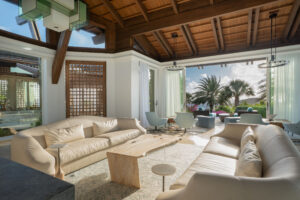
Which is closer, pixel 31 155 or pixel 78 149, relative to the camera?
pixel 31 155

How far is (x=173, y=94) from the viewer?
7957 mm

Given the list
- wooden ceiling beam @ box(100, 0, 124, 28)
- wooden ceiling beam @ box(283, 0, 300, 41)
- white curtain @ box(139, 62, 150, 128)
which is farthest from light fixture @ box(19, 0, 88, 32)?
wooden ceiling beam @ box(283, 0, 300, 41)

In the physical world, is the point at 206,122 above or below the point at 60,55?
below

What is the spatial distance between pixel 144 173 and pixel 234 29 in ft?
18.9

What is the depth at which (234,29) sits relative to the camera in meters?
5.82

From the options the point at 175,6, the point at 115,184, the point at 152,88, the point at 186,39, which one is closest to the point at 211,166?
the point at 115,184

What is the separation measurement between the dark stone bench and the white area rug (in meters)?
1.60

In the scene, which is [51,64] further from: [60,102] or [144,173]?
[144,173]

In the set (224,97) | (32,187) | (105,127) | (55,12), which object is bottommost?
(105,127)

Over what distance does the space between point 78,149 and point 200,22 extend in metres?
5.56

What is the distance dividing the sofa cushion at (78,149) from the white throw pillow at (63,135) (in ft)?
0.40

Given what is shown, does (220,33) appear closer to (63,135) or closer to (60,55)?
(60,55)

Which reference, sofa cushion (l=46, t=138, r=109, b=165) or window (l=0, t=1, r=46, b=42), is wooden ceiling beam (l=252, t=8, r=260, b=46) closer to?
sofa cushion (l=46, t=138, r=109, b=165)

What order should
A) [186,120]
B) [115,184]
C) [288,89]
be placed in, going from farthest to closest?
[288,89], [186,120], [115,184]
